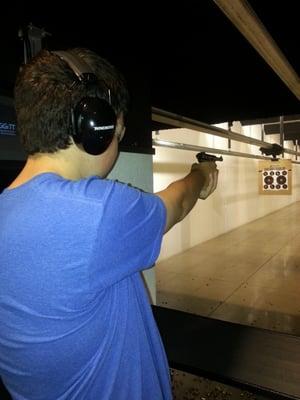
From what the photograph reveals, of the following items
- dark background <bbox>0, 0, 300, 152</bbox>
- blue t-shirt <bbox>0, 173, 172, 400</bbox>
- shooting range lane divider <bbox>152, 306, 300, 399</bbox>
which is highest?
dark background <bbox>0, 0, 300, 152</bbox>

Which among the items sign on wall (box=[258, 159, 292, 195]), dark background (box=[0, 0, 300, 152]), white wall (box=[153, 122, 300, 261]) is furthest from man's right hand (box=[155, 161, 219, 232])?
sign on wall (box=[258, 159, 292, 195])

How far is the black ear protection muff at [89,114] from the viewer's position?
0.57 metres

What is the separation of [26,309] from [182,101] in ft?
6.18

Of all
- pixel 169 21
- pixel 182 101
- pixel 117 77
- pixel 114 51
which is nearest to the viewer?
pixel 117 77

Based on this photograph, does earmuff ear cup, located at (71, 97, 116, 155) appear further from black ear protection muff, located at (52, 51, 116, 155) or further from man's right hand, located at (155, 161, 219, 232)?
man's right hand, located at (155, 161, 219, 232)

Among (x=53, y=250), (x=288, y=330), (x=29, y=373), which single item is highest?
(x=53, y=250)

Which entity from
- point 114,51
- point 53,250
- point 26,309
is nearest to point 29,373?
point 26,309

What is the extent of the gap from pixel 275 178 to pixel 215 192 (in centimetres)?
134

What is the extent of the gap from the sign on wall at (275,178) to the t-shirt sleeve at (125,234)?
4.39m

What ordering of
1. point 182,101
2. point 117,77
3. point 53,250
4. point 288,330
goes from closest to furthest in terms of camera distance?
point 53,250 → point 117,77 → point 182,101 → point 288,330

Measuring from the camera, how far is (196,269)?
416 cm

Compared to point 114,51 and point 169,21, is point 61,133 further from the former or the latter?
point 114,51

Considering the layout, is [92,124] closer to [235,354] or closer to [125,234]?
[125,234]

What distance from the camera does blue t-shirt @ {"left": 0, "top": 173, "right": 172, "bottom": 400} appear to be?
1.64 ft
